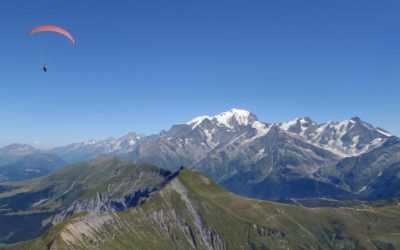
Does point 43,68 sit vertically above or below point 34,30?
below

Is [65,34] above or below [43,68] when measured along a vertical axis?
above
